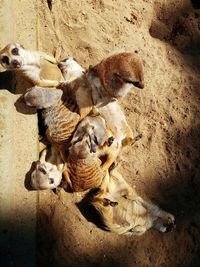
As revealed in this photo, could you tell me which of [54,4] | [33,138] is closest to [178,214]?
[33,138]

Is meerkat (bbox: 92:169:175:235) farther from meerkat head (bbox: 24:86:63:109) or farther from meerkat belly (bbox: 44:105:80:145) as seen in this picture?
meerkat head (bbox: 24:86:63:109)

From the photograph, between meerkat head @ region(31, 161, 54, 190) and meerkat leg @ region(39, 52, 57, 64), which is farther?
meerkat leg @ region(39, 52, 57, 64)

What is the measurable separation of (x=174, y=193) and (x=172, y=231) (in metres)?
0.32

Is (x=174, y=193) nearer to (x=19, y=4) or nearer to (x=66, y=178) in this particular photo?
(x=66, y=178)

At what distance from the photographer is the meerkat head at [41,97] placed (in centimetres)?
364

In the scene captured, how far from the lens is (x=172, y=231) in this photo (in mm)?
4250

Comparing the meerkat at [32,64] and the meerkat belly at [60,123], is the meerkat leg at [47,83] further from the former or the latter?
the meerkat belly at [60,123]

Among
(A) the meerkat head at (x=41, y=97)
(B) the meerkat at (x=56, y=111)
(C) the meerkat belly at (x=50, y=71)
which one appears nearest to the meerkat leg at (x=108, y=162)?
(B) the meerkat at (x=56, y=111)

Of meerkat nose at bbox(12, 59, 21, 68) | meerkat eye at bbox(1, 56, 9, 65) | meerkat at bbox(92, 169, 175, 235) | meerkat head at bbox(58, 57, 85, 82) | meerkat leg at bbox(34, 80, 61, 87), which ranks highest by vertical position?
meerkat eye at bbox(1, 56, 9, 65)

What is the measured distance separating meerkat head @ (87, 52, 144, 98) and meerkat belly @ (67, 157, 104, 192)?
20.4 inches

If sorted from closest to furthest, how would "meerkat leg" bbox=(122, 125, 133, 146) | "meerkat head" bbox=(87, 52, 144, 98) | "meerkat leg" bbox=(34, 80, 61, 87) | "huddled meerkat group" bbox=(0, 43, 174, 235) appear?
"meerkat head" bbox=(87, 52, 144, 98)
"huddled meerkat group" bbox=(0, 43, 174, 235)
"meerkat leg" bbox=(34, 80, 61, 87)
"meerkat leg" bbox=(122, 125, 133, 146)

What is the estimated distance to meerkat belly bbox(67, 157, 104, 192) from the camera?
140 inches

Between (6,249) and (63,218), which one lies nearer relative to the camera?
(6,249)

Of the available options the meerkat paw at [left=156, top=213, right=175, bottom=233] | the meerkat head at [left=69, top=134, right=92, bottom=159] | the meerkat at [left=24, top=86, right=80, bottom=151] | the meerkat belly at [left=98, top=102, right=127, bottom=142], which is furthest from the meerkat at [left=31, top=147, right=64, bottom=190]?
the meerkat paw at [left=156, top=213, right=175, bottom=233]
